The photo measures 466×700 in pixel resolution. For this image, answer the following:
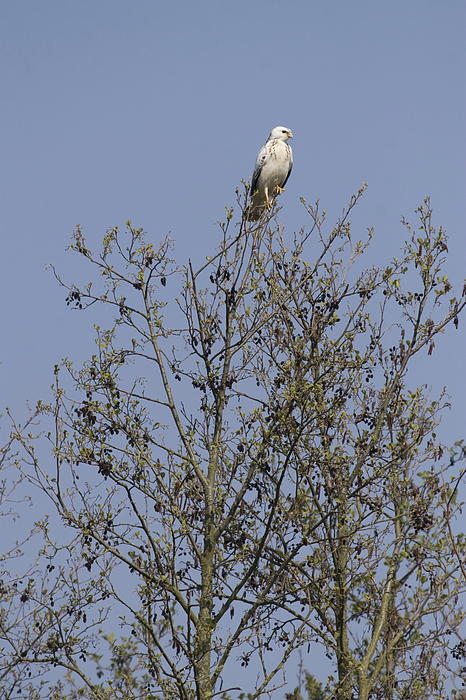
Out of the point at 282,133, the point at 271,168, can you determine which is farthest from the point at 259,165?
the point at 282,133

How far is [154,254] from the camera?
A: 454 inches

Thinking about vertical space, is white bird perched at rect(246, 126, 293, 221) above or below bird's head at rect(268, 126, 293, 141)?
below

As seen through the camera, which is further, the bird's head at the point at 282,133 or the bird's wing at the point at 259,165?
the bird's head at the point at 282,133

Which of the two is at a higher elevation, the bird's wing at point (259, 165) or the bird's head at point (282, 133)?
the bird's head at point (282, 133)

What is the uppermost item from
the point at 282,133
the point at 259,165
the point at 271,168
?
the point at 282,133

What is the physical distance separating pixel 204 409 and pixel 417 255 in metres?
2.90

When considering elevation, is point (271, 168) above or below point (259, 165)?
below

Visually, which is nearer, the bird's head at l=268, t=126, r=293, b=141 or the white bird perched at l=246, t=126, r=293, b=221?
the white bird perched at l=246, t=126, r=293, b=221

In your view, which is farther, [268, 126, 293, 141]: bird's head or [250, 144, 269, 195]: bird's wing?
[268, 126, 293, 141]: bird's head

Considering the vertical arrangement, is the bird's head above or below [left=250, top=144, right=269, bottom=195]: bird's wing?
above

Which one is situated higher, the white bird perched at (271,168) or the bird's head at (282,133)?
the bird's head at (282,133)

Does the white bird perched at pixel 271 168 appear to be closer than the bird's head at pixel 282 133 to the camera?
Yes

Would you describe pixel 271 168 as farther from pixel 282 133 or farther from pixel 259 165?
pixel 282 133

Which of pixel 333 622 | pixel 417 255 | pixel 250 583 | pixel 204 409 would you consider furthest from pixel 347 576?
pixel 417 255
